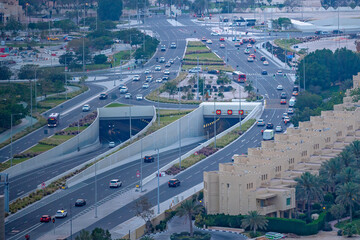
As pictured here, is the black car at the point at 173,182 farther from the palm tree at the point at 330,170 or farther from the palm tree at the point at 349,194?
the palm tree at the point at 349,194

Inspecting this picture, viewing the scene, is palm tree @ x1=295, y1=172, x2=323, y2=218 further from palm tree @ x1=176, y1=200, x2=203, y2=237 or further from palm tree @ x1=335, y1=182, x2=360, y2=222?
palm tree @ x1=176, y1=200, x2=203, y2=237

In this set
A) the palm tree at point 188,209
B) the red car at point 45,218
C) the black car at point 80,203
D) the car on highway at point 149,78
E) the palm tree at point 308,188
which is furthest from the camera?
the car on highway at point 149,78

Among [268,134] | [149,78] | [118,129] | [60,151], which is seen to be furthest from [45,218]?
[149,78]

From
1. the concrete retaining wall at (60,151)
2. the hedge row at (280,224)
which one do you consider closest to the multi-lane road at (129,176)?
the concrete retaining wall at (60,151)

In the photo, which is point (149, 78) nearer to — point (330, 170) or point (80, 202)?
point (80, 202)

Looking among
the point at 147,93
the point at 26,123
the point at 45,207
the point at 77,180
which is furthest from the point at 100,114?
the point at 45,207
